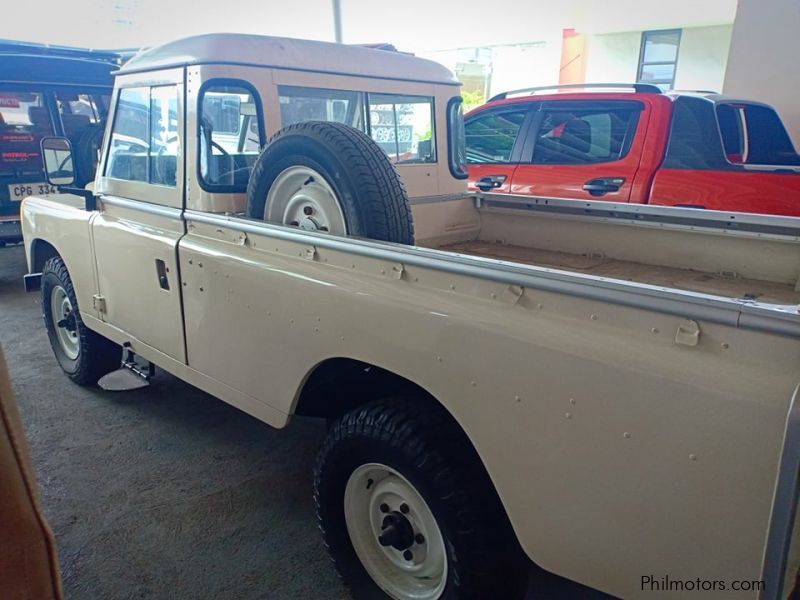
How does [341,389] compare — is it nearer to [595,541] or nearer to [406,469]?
[406,469]

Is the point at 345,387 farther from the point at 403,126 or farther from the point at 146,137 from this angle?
the point at 146,137

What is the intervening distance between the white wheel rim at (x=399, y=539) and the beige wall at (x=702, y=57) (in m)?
15.0

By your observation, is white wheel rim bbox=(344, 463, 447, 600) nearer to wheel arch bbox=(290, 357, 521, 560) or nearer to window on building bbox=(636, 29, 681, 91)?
wheel arch bbox=(290, 357, 521, 560)

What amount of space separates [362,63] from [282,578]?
2.58 metres

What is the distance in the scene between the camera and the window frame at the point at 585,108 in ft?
15.3

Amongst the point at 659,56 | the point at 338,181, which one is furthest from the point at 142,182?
the point at 659,56

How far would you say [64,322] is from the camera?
4.30m

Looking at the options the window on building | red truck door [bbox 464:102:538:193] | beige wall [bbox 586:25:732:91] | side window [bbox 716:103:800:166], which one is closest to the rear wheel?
red truck door [bbox 464:102:538:193]

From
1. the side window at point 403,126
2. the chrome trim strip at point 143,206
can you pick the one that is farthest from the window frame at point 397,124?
the chrome trim strip at point 143,206

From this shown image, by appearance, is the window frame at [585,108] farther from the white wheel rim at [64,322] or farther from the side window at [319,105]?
the white wheel rim at [64,322]

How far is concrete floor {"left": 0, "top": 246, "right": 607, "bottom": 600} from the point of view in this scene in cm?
260

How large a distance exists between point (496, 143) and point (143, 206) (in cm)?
333

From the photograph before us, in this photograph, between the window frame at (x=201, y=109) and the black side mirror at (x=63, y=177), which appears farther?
the black side mirror at (x=63, y=177)

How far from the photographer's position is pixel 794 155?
4.95m
